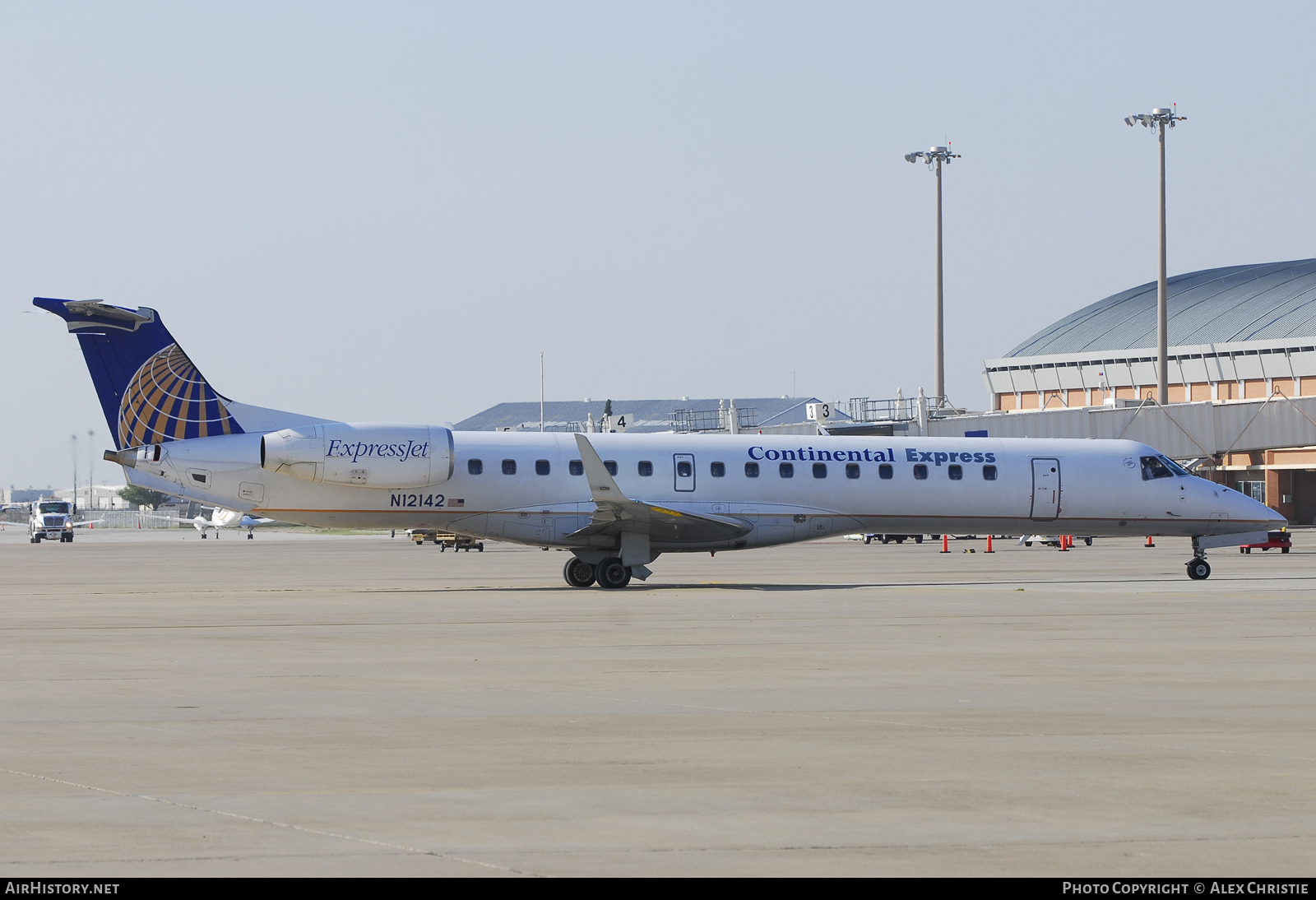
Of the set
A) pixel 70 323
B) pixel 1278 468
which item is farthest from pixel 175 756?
pixel 1278 468

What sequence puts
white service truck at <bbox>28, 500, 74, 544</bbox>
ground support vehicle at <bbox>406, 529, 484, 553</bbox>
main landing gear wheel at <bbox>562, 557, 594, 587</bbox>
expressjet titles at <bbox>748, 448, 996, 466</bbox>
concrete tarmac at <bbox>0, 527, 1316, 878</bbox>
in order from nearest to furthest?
concrete tarmac at <bbox>0, 527, 1316, 878</bbox> → main landing gear wheel at <bbox>562, 557, 594, 587</bbox> → expressjet titles at <bbox>748, 448, 996, 466</bbox> → ground support vehicle at <bbox>406, 529, 484, 553</bbox> → white service truck at <bbox>28, 500, 74, 544</bbox>

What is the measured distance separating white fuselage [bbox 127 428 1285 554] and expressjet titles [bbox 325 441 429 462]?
580 mm

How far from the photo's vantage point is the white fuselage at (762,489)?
28609 mm

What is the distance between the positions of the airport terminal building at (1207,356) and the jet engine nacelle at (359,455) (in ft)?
178

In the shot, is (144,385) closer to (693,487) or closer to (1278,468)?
(693,487)

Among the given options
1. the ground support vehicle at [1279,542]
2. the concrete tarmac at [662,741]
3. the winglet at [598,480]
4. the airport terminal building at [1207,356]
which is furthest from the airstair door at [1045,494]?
the airport terminal building at [1207,356]

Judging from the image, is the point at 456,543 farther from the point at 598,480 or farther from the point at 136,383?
the point at 598,480

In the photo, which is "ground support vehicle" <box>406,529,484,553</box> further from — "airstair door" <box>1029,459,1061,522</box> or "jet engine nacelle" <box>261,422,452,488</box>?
"airstair door" <box>1029,459,1061,522</box>

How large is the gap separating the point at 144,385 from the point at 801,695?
19788 mm

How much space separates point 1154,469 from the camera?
3197 centimetres

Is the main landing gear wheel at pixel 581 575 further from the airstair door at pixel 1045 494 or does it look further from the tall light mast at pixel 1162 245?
the tall light mast at pixel 1162 245

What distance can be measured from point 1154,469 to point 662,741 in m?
24.4

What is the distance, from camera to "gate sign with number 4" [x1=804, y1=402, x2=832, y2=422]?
66438 millimetres

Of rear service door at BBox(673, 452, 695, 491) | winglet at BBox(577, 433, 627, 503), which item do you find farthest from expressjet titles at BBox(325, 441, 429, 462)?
rear service door at BBox(673, 452, 695, 491)
